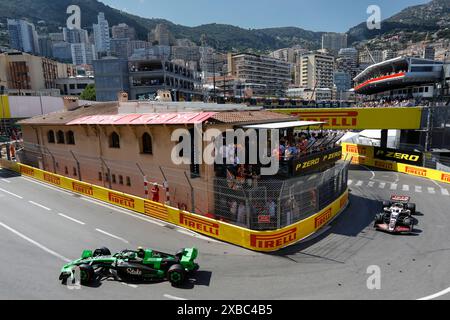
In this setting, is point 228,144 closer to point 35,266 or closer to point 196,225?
point 196,225

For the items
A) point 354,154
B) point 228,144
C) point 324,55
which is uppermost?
point 324,55

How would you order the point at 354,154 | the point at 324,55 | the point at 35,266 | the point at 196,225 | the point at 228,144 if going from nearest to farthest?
1. the point at 35,266
2. the point at 196,225
3. the point at 228,144
4. the point at 354,154
5. the point at 324,55

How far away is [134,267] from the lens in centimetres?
886

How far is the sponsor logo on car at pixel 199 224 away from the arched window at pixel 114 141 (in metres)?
7.91

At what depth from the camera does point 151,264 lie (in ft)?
29.5

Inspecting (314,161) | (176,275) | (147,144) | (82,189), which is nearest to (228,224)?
(176,275)

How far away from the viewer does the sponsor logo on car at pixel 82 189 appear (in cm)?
1817

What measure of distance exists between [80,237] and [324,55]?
208684 millimetres

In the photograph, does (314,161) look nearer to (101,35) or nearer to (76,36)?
(101,35)

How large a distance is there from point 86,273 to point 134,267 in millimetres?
→ 1314

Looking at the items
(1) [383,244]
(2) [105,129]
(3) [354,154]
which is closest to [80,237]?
(2) [105,129]

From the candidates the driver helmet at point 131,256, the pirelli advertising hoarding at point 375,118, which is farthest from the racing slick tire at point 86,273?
the pirelli advertising hoarding at point 375,118

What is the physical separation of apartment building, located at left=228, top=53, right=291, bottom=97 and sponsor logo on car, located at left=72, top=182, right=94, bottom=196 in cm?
13903

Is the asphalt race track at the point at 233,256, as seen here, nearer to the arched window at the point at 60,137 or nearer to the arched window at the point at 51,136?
the arched window at the point at 60,137
